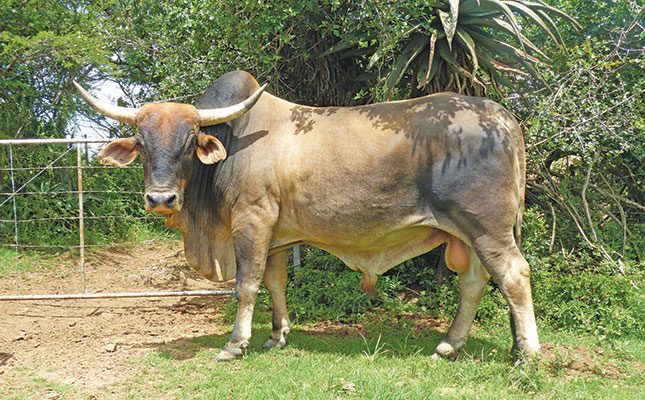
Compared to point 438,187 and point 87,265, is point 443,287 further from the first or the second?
point 87,265

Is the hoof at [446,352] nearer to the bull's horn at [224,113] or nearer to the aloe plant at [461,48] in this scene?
the aloe plant at [461,48]

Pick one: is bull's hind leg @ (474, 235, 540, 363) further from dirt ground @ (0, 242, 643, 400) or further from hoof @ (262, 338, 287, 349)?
hoof @ (262, 338, 287, 349)

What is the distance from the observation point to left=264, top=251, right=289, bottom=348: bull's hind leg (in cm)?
544

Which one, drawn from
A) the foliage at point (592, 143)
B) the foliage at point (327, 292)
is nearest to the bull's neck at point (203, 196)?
the foliage at point (327, 292)

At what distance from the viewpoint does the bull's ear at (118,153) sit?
514 cm

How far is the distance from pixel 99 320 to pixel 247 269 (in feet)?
6.90

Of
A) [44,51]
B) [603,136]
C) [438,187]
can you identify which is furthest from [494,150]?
[44,51]

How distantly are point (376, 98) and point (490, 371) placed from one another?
2.67 meters

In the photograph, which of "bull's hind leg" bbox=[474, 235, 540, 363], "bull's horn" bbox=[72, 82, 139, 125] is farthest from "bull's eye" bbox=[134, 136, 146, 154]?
"bull's hind leg" bbox=[474, 235, 540, 363]

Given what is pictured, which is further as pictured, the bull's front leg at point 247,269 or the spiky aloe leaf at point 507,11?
the spiky aloe leaf at point 507,11

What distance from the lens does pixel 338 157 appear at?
5.07 meters

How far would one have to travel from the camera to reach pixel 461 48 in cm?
592

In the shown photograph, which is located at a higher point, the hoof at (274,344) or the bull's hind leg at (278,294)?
the bull's hind leg at (278,294)

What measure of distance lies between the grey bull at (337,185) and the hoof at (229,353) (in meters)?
0.01
